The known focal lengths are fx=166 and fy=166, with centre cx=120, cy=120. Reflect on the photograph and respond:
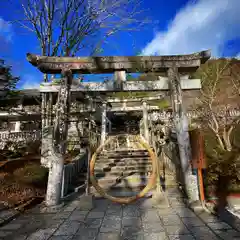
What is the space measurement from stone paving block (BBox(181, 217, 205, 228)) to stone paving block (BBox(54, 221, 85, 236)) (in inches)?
82.2

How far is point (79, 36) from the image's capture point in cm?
1150

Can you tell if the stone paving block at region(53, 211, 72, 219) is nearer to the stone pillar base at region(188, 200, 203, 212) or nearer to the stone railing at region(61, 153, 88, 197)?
the stone railing at region(61, 153, 88, 197)

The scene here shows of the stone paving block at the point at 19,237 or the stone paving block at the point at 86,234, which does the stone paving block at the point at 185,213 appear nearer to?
the stone paving block at the point at 86,234

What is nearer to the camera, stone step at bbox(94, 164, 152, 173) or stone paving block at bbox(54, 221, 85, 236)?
stone paving block at bbox(54, 221, 85, 236)

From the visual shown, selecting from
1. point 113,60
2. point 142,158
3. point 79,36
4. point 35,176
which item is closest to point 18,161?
point 35,176

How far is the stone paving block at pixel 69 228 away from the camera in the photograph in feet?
10.0

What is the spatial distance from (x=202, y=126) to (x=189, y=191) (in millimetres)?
7523

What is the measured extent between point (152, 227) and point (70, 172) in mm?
4007

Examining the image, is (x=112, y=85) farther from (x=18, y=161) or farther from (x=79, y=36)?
(x=79, y=36)

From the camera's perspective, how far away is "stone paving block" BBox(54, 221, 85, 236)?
3.06 meters

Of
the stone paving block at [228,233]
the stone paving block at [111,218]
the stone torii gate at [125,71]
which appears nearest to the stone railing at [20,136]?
the stone torii gate at [125,71]

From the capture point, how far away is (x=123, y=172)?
7.26 m

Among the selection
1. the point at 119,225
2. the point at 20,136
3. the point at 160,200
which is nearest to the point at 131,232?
the point at 119,225

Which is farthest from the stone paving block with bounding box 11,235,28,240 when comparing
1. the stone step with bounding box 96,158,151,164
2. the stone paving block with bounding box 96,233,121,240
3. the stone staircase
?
the stone step with bounding box 96,158,151,164
